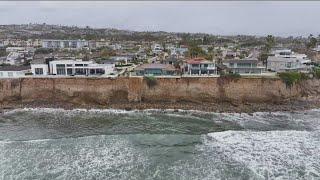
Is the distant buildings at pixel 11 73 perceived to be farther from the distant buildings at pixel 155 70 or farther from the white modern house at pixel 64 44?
the white modern house at pixel 64 44

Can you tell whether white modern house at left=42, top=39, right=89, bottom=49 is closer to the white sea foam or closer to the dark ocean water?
the dark ocean water

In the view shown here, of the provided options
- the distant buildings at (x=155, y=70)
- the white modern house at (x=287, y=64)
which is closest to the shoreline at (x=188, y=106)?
the distant buildings at (x=155, y=70)

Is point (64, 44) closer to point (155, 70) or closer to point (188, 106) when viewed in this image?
point (155, 70)

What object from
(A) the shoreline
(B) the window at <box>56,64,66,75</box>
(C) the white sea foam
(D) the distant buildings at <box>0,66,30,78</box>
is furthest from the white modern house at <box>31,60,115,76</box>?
(C) the white sea foam

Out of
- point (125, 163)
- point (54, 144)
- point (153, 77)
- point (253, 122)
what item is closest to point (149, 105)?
point (153, 77)

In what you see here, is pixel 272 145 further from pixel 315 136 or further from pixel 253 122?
pixel 253 122
